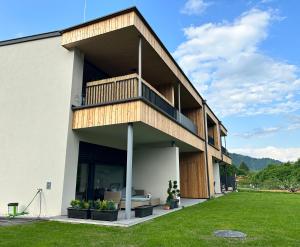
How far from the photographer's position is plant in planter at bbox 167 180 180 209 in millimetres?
10113

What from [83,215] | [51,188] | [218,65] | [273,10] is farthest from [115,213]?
[218,65]

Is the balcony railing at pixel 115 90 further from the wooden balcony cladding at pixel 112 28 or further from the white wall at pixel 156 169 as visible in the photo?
the white wall at pixel 156 169

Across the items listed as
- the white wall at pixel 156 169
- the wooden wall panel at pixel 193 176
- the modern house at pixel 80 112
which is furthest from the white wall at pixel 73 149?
the wooden wall panel at pixel 193 176

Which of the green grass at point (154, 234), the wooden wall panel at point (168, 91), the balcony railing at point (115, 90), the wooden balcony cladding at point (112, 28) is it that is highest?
the wooden balcony cladding at point (112, 28)

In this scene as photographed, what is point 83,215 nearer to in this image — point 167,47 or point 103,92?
point 103,92

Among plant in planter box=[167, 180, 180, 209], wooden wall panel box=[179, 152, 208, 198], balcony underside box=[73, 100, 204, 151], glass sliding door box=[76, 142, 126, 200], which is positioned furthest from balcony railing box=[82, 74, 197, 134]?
wooden wall panel box=[179, 152, 208, 198]

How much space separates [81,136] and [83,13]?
5086 mm

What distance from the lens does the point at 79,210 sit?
725 centimetres

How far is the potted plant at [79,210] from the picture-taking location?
284 inches

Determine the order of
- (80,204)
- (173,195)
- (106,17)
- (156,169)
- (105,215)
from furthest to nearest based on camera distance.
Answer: (156,169)
(173,195)
(106,17)
(80,204)
(105,215)

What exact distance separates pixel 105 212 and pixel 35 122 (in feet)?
14.2

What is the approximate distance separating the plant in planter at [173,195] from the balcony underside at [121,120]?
2.17 metres

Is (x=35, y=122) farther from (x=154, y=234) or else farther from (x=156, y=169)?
(x=154, y=234)

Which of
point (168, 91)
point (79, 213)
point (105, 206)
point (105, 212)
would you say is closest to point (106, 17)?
point (168, 91)
